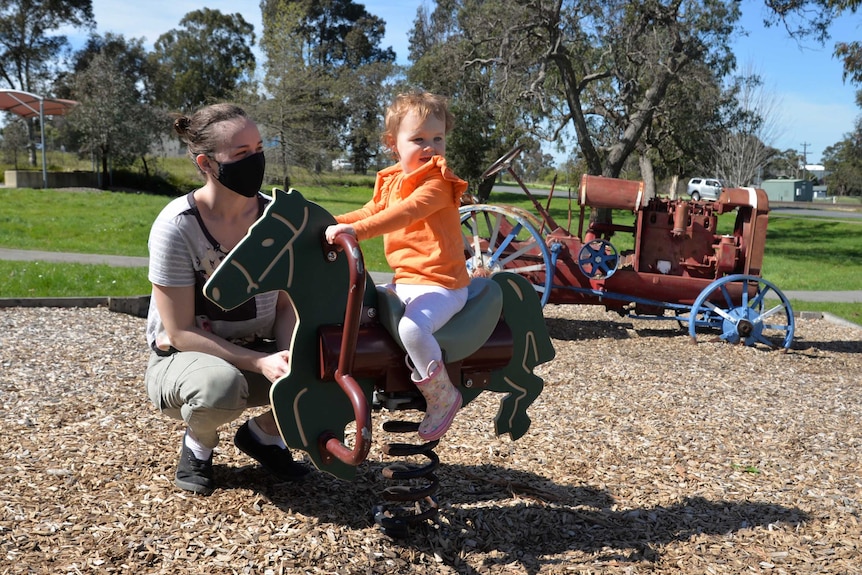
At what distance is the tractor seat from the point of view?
242 cm

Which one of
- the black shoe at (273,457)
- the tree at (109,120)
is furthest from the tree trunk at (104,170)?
Result: the black shoe at (273,457)

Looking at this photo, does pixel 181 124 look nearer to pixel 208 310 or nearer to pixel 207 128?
pixel 207 128

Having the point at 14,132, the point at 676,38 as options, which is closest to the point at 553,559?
the point at 676,38

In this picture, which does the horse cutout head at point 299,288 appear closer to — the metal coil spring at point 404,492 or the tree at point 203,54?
the metal coil spring at point 404,492

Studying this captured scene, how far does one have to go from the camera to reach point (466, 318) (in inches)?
99.6

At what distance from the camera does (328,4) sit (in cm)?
5859

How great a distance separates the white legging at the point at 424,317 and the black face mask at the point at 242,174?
2.01 feet

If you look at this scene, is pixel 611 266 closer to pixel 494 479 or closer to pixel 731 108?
pixel 494 479

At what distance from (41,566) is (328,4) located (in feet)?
201

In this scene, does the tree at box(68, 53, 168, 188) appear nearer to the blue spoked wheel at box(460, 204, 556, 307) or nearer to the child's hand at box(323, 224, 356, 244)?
the blue spoked wheel at box(460, 204, 556, 307)

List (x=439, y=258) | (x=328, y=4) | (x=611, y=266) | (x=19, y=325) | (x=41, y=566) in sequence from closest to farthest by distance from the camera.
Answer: (x=41, y=566) < (x=439, y=258) < (x=19, y=325) < (x=611, y=266) < (x=328, y=4)

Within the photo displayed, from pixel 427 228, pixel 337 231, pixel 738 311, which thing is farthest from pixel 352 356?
pixel 738 311

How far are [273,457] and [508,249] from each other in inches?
165

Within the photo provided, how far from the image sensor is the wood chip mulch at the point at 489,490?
2.49 m
